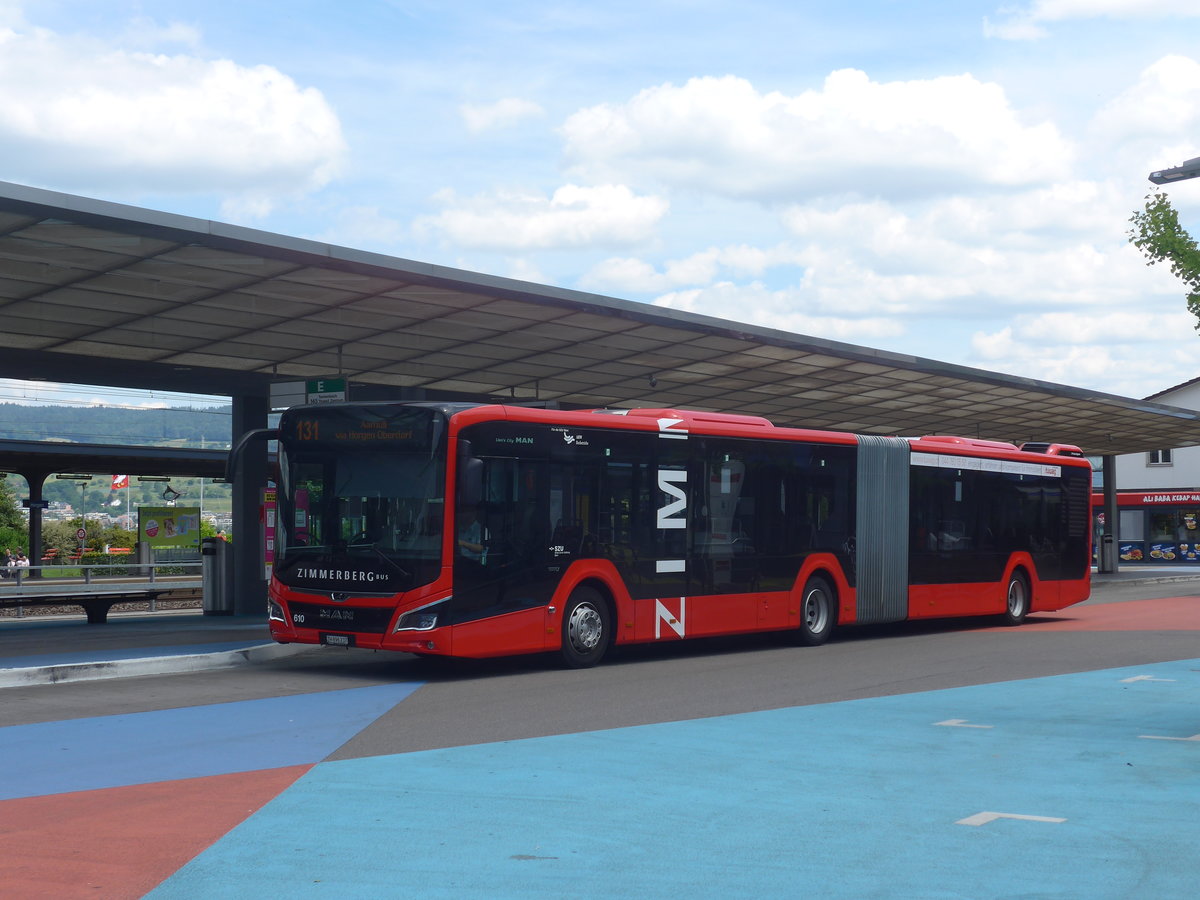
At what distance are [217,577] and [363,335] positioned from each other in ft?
23.1

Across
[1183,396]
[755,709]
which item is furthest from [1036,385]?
[1183,396]

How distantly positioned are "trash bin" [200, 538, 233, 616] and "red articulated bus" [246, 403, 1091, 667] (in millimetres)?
10230

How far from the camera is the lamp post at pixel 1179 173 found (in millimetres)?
11250

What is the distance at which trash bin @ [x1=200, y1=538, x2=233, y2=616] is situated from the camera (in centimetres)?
2466

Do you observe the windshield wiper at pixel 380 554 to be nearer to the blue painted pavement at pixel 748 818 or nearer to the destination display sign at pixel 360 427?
the destination display sign at pixel 360 427

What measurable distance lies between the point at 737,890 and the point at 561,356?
1727cm

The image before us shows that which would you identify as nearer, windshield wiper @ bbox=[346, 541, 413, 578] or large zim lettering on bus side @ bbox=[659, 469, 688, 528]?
windshield wiper @ bbox=[346, 541, 413, 578]

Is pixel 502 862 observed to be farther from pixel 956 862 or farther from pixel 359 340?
pixel 359 340

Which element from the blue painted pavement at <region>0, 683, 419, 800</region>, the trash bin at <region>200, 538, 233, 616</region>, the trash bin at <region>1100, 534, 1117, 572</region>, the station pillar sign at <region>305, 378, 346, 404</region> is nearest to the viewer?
the blue painted pavement at <region>0, 683, 419, 800</region>

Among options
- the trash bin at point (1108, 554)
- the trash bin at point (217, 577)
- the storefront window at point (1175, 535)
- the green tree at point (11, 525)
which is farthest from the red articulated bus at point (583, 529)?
the green tree at point (11, 525)

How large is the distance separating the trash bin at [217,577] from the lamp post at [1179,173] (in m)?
17.9

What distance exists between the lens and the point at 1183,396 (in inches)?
2997

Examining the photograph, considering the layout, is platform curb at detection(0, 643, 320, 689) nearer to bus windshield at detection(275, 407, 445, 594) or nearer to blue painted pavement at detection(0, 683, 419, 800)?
bus windshield at detection(275, 407, 445, 594)

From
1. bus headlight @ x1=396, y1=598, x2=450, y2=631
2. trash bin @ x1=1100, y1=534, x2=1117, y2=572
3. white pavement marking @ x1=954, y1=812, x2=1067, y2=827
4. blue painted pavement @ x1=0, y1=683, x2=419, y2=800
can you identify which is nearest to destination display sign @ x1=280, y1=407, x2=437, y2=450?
bus headlight @ x1=396, y1=598, x2=450, y2=631
